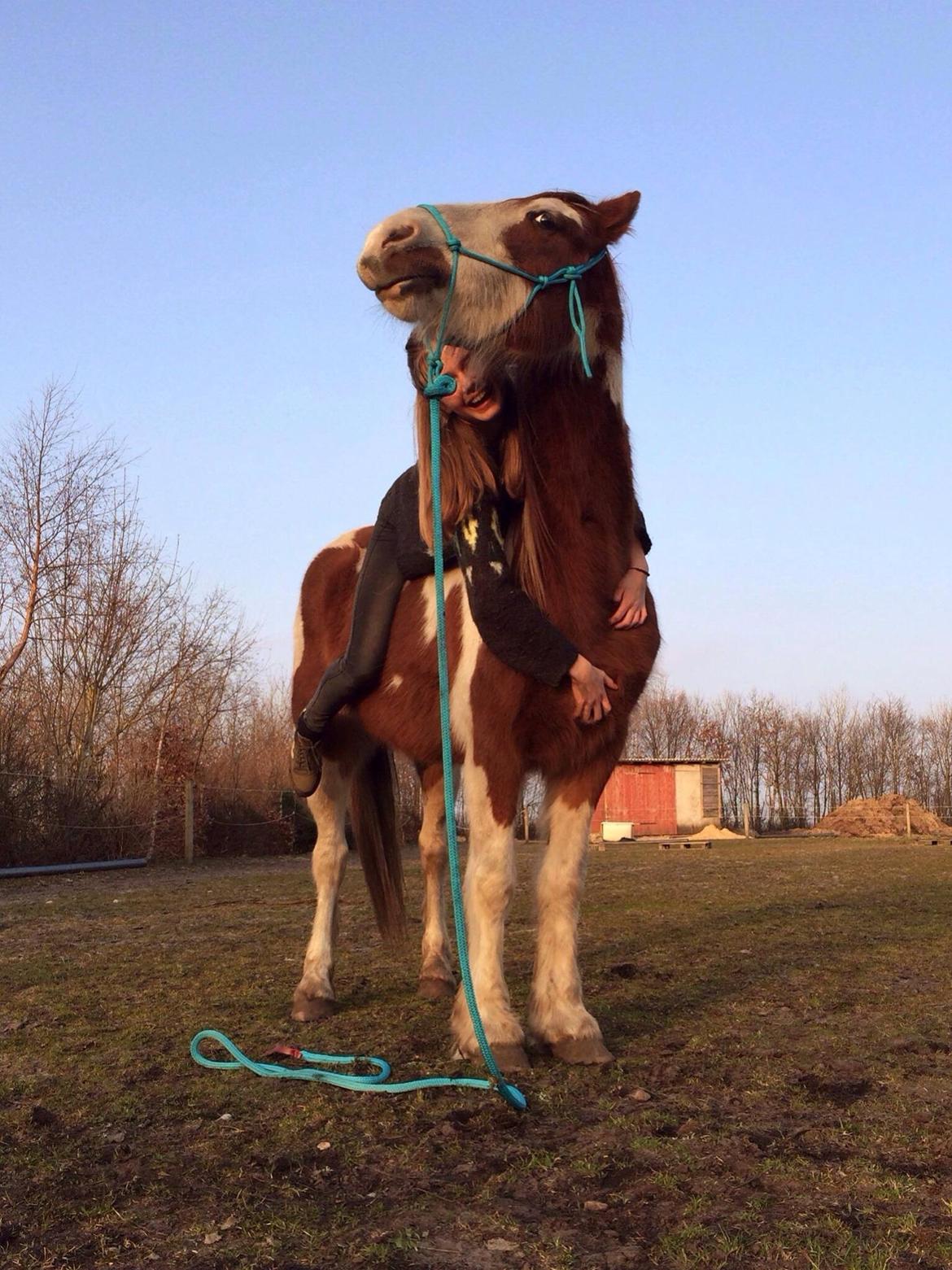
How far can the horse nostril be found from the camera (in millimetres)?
2957

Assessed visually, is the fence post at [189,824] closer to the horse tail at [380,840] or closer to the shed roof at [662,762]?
the horse tail at [380,840]

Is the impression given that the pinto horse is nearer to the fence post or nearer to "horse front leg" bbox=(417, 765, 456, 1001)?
"horse front leg" bbox=(417, 765, 456, 1001)

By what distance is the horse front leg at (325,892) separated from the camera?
13.1ft

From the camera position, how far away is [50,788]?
16.1 metres

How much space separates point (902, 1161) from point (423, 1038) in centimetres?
172

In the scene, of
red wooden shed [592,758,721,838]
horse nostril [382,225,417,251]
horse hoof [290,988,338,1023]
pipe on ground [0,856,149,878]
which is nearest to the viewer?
horse nostril [382,225,417,251]

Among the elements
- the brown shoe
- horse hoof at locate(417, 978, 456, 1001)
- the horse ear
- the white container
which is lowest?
the white container

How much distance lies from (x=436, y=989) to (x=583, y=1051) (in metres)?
1.38

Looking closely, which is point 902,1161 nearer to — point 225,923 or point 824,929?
point 824,929

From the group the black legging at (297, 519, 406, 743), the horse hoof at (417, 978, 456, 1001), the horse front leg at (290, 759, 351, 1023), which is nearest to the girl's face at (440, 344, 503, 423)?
the black legging at (297, 519, 406, 743)

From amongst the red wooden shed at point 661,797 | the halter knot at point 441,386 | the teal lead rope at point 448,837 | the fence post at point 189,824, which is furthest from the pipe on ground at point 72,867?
the red wooden shed at point 661,797

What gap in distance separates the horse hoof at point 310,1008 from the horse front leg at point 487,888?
820 millimetres

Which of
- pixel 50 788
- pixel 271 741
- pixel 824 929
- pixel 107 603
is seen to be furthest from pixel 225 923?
pixel 271 741

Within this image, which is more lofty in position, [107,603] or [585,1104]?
[107,603]
